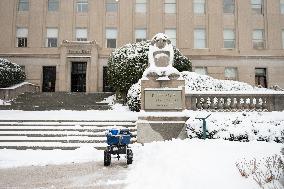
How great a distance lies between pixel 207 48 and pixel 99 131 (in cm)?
2112

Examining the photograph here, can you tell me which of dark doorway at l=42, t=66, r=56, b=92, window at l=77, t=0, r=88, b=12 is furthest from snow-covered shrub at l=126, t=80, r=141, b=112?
window at l=77, t=0, r=88, b=12

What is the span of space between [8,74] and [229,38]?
21.4 metres

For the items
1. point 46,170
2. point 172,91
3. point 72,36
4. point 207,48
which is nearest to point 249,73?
point 207,48

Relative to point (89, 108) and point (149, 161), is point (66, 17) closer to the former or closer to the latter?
point (89, 108)

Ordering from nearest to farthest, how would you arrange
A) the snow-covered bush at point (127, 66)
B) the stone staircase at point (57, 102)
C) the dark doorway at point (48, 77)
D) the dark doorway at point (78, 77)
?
the stone staircase at point (57, 102) < the snow-covered bush at point (127, 66) < the dark doorway at point (78, 77) < the dark doorway at point (48, 77)

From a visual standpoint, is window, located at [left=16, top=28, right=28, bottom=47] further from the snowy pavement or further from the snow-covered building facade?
the snowy pavement

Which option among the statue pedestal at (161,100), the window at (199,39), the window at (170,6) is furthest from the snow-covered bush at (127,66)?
the window at (170,6)

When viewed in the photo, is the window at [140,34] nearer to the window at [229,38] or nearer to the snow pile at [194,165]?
the window at [229,38]

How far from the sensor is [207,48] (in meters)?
29.6

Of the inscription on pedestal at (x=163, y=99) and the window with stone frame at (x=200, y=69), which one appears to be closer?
the inscription on pedestal at (x=163, y=99)

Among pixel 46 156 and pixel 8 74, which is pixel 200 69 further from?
pixel 46 156

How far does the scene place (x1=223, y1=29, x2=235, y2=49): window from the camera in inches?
1180

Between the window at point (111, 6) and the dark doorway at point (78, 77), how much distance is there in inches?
255

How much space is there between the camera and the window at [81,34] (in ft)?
96.8
